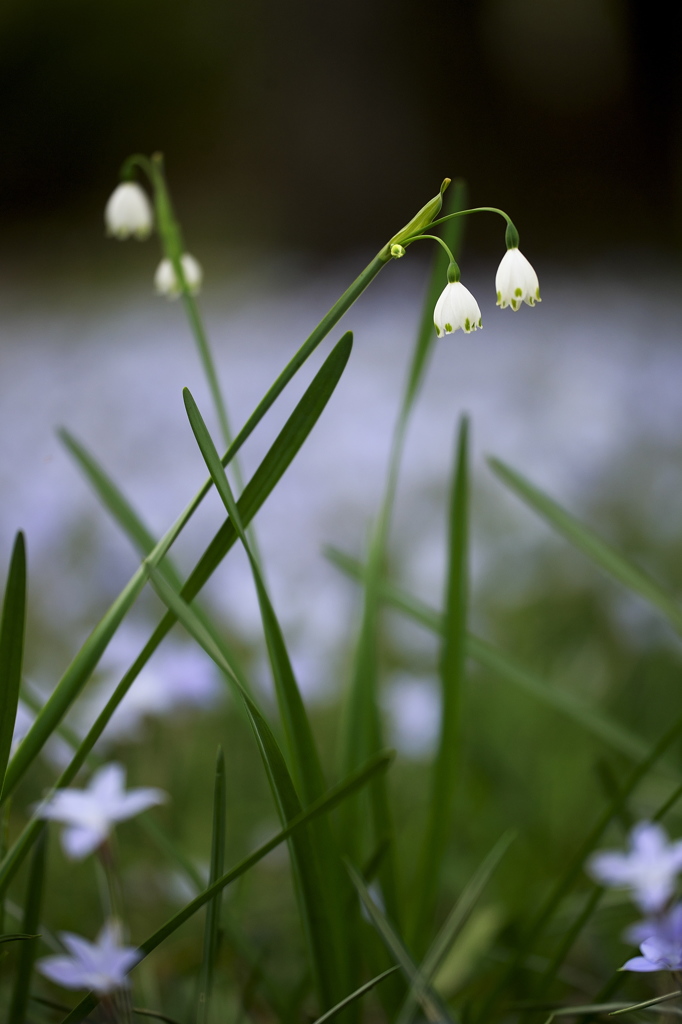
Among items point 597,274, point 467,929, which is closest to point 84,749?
point 467,929

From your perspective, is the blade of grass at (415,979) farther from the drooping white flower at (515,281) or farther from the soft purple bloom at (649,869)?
the drooping white flower at (515,281)

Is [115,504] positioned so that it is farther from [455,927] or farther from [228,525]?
[455,927]

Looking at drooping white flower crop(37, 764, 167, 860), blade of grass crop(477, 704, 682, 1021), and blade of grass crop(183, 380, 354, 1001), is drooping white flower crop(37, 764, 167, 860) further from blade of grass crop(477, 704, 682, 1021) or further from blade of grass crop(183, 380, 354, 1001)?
blade of grass crop(477, 704, 682, 1021)

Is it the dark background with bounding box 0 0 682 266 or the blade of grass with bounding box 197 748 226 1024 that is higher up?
the dark background with bounding box 0 0 682 266

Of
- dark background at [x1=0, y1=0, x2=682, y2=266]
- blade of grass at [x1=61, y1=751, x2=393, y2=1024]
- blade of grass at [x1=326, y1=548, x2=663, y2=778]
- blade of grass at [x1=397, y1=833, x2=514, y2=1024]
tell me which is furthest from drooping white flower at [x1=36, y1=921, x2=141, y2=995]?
→ dark background at [x1=0, y1=0, x2=682, y2=266]

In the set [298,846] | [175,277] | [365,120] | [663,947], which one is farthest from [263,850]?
[365,120]

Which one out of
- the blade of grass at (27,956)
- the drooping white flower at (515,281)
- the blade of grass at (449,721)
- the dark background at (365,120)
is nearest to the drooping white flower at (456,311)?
the drooping white flower at (515,281)

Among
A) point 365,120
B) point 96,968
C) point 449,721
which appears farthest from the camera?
point 365,120
